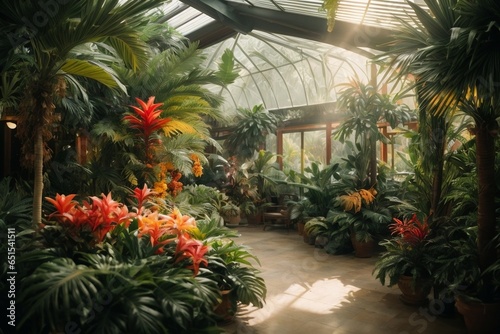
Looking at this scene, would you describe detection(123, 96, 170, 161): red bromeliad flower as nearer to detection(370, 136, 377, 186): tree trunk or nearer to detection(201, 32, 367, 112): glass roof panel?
detection(370, 136, 377, 186): tree trunk

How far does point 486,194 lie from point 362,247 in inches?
124

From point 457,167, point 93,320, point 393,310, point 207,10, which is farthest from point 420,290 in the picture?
point 207,10

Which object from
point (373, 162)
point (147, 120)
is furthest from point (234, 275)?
point (373, 162)

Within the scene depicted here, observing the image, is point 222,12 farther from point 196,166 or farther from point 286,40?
point 196,166

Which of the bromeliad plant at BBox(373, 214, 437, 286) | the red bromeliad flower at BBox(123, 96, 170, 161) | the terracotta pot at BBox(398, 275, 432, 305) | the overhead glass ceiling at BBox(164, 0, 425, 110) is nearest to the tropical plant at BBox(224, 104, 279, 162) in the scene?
the overhead glass ceiling at BBox(164, 0, 425, 110)

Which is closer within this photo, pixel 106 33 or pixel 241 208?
pixel 106 33

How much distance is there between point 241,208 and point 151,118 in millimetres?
5526

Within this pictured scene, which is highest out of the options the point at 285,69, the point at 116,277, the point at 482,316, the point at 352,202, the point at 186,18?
the point at 186,18

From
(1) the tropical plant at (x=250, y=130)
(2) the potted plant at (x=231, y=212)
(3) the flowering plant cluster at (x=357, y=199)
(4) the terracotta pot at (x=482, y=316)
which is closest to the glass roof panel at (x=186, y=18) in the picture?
(1) the tropical plant at (x=250, y=130)

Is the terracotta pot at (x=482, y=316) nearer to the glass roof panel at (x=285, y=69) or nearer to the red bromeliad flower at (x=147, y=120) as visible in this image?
the red bromeliad flower at (x=147, y=120)

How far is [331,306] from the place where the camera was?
4055 millimetres

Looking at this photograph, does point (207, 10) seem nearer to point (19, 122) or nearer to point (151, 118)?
point (151, 118)

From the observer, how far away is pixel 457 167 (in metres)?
4.32

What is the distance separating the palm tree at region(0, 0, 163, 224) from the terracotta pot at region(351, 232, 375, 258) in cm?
461
